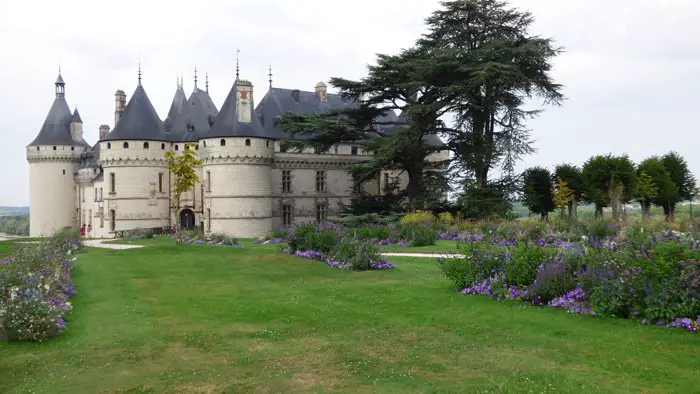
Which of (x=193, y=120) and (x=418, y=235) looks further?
(x=193, y=120)

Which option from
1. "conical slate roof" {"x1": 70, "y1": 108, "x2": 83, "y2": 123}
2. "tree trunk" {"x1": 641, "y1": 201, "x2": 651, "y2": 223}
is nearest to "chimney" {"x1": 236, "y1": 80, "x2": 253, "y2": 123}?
"conical slate roof" {"x1": 70, "y1": 108, "x2": 83, "y2": 123}

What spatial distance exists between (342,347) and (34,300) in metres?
5.26

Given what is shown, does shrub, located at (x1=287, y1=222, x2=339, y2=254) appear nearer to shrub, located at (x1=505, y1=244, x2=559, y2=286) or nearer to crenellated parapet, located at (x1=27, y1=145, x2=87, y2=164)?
shrub, located at (x1=505, y1=244, x2=559, y2=286)

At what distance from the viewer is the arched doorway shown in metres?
44.2

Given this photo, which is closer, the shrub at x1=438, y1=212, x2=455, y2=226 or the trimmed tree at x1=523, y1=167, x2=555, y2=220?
the shrub at x1=438, y1=212, x2=455, y2=226

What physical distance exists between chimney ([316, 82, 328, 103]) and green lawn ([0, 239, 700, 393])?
3475cm

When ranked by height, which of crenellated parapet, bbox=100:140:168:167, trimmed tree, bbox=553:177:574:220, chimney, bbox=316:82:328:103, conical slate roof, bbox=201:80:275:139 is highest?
chimney, bbox=316:82:328:103

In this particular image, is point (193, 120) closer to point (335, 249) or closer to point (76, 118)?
point (76, 118)

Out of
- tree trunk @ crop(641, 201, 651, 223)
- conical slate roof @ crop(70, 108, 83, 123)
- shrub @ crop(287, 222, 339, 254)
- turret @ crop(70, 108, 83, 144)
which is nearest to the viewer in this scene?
shrub @ crop(287, 222, 339, 254)

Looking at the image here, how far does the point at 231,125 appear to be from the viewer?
122 feet

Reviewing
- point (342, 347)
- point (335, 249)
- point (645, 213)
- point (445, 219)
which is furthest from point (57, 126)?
point (342, 347)

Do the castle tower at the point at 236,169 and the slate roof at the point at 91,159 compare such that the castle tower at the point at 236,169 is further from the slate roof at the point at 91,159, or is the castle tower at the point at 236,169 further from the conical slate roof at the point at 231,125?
the slate roof at the point at 91,159

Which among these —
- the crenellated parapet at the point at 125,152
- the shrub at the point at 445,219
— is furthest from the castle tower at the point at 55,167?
the shrub at the point at 445,219

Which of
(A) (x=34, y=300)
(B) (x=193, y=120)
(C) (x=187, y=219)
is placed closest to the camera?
(A) (x=34, y=300)
